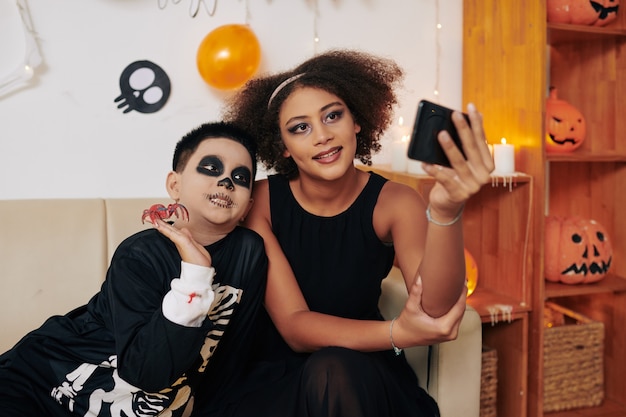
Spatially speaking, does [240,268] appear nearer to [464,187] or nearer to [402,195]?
[402,195]

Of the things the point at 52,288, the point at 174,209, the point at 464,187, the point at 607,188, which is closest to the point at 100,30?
the point at 52,288

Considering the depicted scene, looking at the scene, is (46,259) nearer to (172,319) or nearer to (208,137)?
(208,137)

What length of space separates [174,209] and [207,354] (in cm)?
30

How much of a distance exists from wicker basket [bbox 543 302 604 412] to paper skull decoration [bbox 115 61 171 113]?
150 centimetres

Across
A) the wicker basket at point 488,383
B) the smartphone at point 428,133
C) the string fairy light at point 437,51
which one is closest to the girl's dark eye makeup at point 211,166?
the smartphone at point 428,133

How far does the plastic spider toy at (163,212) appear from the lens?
1330 millimetres

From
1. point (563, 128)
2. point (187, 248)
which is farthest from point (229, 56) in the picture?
point (563, 128)

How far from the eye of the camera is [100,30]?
82.2 inches

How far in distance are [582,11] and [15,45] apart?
5.87 feet

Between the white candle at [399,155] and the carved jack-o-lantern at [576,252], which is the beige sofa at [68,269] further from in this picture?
the carved jack-o-lantern at [576,252]

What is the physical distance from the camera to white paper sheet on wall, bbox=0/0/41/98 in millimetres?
1993

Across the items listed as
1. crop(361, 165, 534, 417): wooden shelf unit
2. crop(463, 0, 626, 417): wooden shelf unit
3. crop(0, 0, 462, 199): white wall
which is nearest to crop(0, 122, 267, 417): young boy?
crop(0, 0, 462, 199): white wall

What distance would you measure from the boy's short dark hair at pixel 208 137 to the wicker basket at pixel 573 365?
4.47ft

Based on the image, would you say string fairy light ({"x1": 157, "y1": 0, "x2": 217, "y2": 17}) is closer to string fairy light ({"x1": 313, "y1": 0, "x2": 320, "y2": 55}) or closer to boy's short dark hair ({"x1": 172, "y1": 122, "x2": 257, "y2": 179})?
string fairy light ({"x1": 313, "y1": 0, "x2": 320, "y2": 55})
